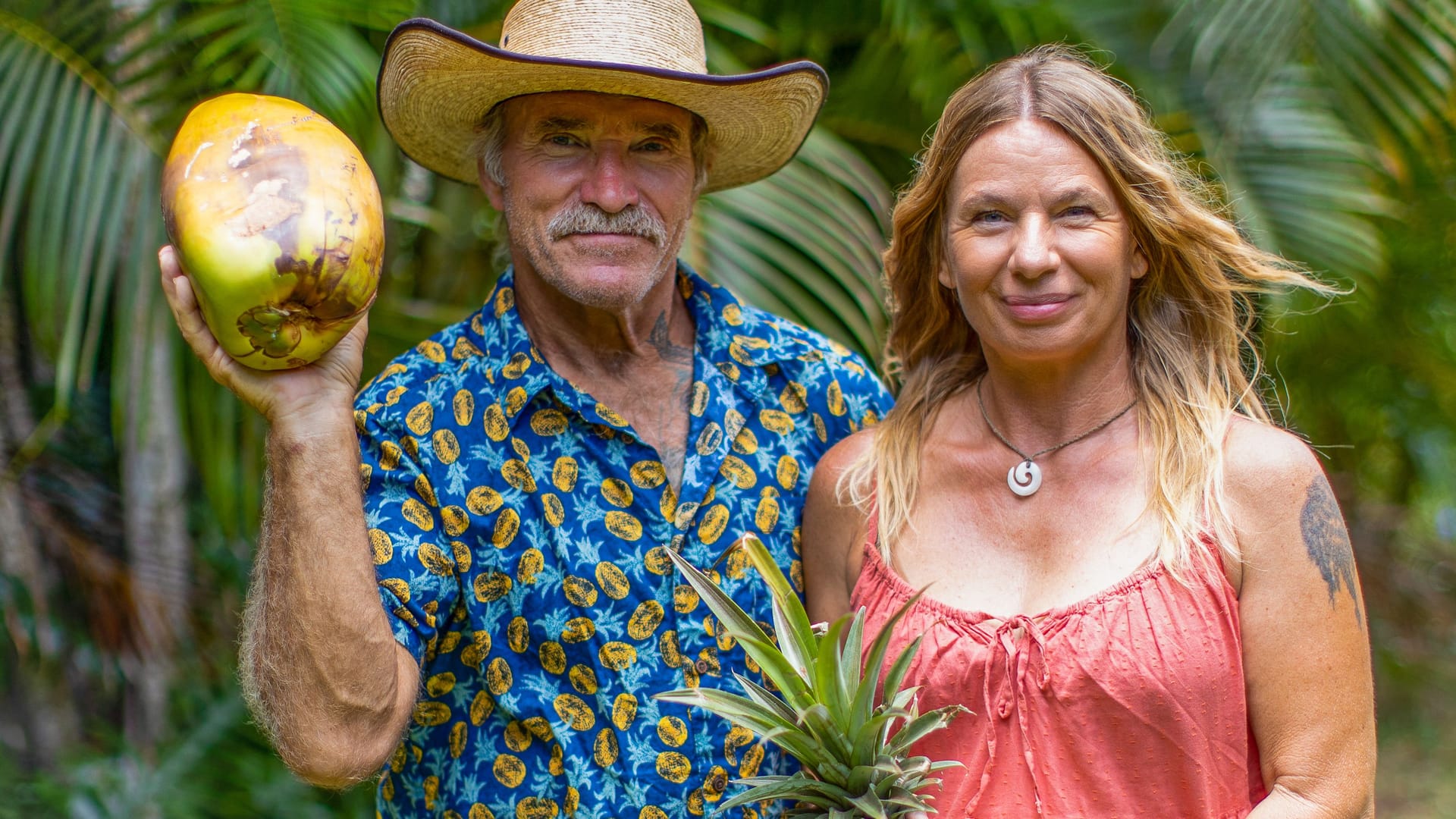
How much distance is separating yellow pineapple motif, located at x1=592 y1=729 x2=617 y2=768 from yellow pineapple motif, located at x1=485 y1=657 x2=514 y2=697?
0.21m

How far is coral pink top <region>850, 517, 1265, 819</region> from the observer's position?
228cm

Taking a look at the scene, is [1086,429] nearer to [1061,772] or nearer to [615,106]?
[1061,772]

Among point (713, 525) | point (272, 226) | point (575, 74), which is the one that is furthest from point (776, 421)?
point (272, 226)

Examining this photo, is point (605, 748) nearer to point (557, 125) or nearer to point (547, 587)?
point (547, 587)

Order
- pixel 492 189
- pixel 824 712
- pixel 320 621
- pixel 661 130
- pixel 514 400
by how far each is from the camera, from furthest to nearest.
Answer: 1. pixel 492 189
2. pixel 661 130
3. pixel 514 400
4. pixel 320 621
5. pixel 824 712

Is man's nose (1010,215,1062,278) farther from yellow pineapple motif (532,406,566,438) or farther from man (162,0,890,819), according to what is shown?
yellow pineapple motif (532,406,566,438)

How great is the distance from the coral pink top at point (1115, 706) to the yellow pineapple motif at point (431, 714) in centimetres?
106

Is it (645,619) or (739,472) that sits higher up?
(739,472)

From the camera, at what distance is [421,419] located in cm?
270

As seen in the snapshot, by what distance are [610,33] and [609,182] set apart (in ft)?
1.06

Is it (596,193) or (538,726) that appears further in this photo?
(596,193)

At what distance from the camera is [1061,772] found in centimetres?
233

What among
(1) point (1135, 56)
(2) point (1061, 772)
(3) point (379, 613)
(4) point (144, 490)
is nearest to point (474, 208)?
(4) point (144, 490)

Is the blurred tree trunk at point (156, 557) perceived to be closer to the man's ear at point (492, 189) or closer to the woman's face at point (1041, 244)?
the man's ear at point (492, 189)
